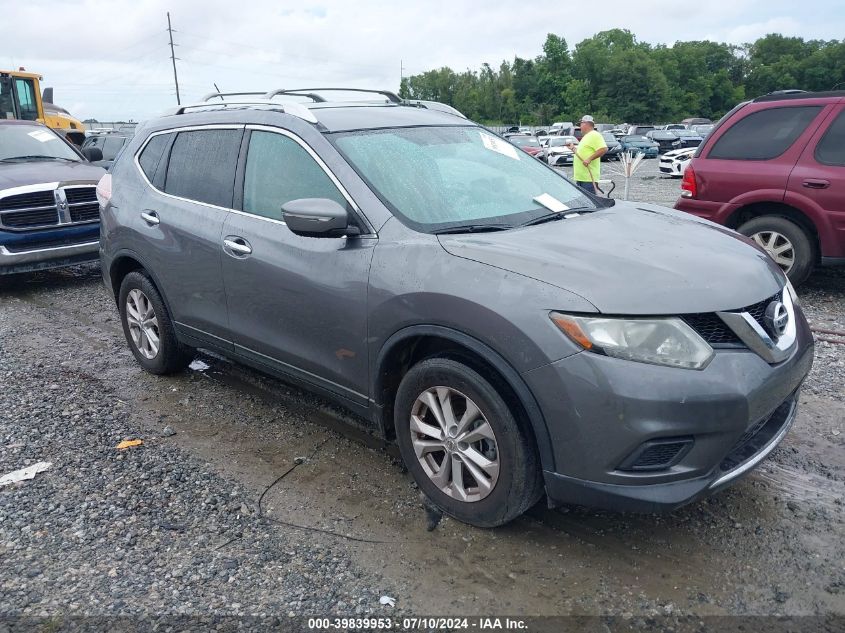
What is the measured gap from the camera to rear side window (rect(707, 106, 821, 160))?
6.86 m

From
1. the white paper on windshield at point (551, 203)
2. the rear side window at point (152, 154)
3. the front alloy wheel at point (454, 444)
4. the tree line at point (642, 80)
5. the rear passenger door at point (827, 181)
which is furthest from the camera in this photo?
the tree line at point (642, 80)

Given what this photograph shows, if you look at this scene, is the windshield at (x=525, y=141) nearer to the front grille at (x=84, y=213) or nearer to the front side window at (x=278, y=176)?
the front grille at (x=84, y=213)

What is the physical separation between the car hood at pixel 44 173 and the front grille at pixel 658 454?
780cm

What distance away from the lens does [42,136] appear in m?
9.72

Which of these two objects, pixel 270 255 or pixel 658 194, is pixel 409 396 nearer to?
pixel 270 255

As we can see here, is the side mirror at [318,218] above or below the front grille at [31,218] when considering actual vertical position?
above

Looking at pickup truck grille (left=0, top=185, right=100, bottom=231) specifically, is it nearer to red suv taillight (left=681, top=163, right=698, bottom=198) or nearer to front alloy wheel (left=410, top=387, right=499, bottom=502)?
front alloy wheel (left=410, top=387, right=499, bottom=502)

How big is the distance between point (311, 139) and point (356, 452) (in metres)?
1.73

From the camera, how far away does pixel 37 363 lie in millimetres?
5641

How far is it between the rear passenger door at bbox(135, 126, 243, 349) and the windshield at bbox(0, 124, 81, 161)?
5.46 metres

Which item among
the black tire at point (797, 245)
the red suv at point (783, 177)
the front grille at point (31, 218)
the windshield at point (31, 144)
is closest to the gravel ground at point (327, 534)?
the black tire at point (797, 245)

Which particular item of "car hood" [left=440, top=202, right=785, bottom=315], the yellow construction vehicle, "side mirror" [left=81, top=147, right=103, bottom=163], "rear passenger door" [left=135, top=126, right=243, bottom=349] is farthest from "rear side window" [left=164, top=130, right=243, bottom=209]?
the yellow construction vehicle

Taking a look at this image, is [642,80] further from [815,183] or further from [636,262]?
[636,262]

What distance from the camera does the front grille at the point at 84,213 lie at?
27.4ft
